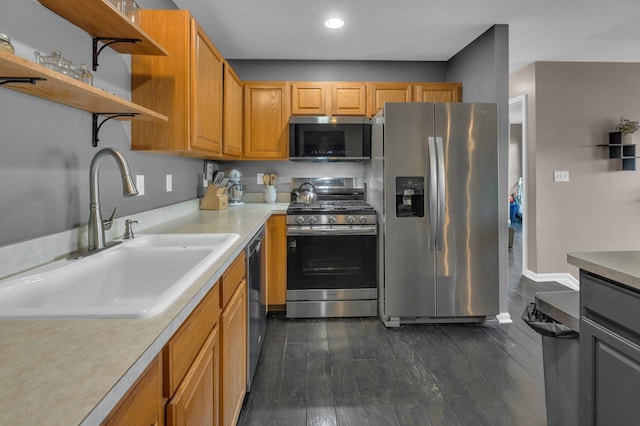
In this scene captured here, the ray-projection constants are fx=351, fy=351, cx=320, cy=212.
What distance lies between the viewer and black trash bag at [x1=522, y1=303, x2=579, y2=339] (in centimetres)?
125

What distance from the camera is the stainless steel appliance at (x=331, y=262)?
2893 mm

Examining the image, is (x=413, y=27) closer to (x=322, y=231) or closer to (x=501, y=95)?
(x=501, y=95)

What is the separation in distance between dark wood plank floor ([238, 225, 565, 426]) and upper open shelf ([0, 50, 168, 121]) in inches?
59.0

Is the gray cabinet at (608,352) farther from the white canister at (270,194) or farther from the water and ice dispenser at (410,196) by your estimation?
the white canister at (270,194)

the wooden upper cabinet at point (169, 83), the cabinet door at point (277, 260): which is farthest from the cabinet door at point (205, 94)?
the cabinet door at point (277, 260)

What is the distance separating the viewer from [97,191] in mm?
1331

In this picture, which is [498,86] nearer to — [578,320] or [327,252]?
[327,252]

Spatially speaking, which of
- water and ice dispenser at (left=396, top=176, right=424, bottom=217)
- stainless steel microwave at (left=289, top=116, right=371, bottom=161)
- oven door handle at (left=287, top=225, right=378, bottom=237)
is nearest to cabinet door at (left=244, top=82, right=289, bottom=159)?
stainless steel microwave at (left=289, top=116, right=371, bottom=161)

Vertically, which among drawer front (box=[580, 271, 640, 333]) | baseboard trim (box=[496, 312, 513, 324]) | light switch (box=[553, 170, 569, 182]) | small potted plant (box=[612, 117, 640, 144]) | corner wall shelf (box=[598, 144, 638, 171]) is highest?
small potted plant (box=[612, 117, 640, 144])

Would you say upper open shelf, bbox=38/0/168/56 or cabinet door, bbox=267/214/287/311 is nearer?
upper open shelf, bbox=38/0/168/56

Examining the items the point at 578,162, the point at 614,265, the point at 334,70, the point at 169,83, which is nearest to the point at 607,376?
the point at 614,265

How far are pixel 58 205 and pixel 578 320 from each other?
1908 mm

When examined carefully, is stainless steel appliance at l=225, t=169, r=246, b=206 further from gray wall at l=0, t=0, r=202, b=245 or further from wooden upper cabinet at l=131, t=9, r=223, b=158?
gray wall at l=0, t=0, r=202, b=245

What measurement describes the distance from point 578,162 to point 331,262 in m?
3.03
